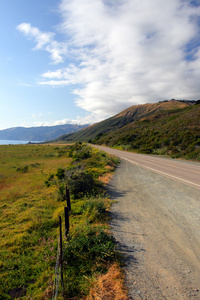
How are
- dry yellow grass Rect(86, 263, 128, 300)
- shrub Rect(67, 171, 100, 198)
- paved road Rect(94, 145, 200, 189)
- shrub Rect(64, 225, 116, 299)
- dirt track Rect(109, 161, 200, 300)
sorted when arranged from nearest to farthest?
dry yellow grass Rect(86, 263, 128, 300) → dirt track Rect(109, 161, 200, 300) → shrub Rect(64, 225, 116, 299) → shrub Rect(67, 171, 100, 198) → paved road Rect(94, 145, 200, 189)

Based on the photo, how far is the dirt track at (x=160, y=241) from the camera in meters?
2.93

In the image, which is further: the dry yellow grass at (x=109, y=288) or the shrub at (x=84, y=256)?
the shrub at (x=84, y=256)

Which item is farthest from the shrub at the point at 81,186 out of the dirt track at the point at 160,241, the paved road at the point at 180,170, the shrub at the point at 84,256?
the paved road at the point at 180,170

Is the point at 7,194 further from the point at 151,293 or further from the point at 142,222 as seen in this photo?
the point at 151,293

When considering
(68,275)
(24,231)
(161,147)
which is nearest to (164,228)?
(68,275)

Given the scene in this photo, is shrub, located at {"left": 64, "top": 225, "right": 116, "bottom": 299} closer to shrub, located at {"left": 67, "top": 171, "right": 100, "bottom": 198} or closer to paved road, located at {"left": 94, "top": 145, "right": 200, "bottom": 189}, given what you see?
shrub, located at {"left": 67, "top": 171, "right": 100, "bottom": 198}

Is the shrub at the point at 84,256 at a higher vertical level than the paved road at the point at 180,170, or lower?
lower

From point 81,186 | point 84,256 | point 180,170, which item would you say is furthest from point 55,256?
point 180,170

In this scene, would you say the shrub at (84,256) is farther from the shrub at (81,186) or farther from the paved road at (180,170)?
the paved road at (180,170)

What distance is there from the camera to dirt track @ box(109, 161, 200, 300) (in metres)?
2.93

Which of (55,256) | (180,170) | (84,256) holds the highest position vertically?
(180,170)

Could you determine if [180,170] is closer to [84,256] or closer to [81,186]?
[81,186]

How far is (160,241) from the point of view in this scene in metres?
4.20

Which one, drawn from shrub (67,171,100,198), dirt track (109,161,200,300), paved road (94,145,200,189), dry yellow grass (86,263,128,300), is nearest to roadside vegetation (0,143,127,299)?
dry yellow grass (86,263,128,300)
